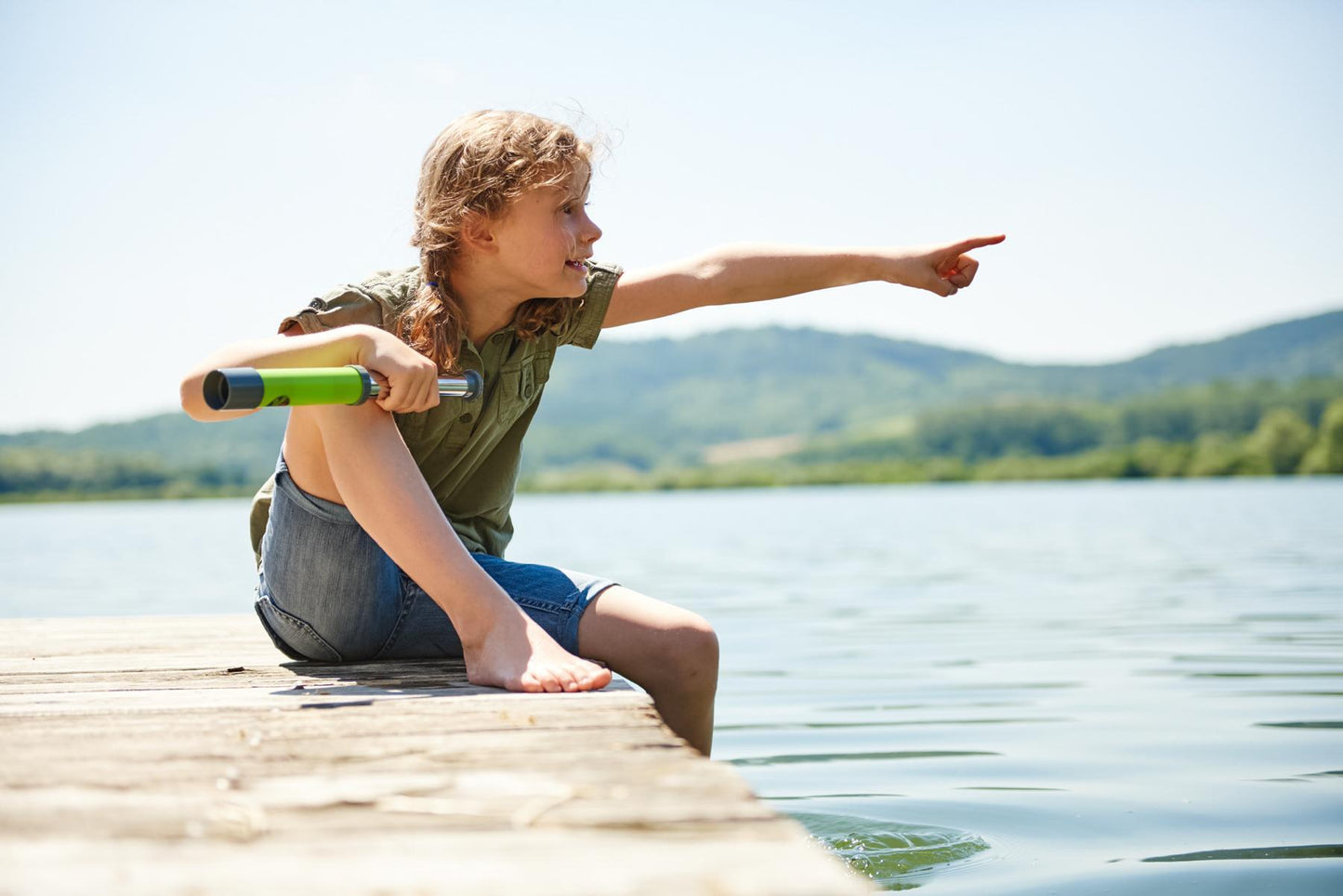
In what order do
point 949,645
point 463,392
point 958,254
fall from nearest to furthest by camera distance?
point 463,392, point 958,254, point 949,645

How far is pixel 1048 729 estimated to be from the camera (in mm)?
4531

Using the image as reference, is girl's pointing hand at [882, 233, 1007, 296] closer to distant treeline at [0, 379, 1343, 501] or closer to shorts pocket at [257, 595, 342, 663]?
shorts pocket at [257, 595, 342, 663]

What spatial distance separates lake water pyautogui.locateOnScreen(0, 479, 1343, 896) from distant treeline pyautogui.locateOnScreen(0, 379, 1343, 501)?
50.6m

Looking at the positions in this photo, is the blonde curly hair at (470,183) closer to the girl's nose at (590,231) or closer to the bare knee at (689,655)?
the girl's nose at (590,231)

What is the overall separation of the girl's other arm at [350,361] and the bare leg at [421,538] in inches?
3.1

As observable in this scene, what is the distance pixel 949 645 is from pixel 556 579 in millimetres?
4658

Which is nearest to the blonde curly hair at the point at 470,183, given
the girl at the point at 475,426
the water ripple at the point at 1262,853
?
the girl at the point at 475,426

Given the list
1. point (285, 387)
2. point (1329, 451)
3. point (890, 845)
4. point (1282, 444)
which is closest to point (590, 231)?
point (285, 387)

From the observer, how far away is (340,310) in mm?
2768

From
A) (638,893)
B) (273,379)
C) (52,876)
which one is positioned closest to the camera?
(638,893)

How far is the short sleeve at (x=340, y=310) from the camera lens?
2693 millimetres

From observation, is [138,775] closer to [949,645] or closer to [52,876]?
[52,876]

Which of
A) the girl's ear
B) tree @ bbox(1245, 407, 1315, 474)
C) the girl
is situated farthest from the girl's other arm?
tree @ bbox(1245, 407, 1315, 474)

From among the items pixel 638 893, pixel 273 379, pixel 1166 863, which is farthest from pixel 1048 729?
pixel 638 893
